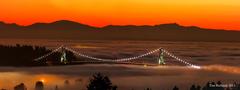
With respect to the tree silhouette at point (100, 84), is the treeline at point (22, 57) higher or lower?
higher

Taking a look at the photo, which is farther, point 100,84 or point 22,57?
point 22,57

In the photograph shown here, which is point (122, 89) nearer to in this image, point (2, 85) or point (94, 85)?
point (2, 85)

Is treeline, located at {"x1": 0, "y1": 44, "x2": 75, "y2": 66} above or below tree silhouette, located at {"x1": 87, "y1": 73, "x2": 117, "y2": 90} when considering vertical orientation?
above

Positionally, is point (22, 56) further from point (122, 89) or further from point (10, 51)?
point (122, 89)

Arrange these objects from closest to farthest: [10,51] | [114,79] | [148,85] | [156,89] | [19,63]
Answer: [156,89] < [148,85] < [114,79] < [19,63] < [10,51]

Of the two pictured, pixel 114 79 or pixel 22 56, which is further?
pixel 22 56

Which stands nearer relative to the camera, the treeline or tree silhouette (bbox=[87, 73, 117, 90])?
tree silhouette (bbox=[87, 73, 117, 90])

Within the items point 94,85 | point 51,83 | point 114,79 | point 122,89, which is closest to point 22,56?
point 114,79

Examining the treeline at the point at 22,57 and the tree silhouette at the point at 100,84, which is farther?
the treeline at the point at 22,57

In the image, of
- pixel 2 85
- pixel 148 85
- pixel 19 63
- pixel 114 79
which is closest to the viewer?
pixel 2 85

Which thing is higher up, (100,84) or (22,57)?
(22,57)
